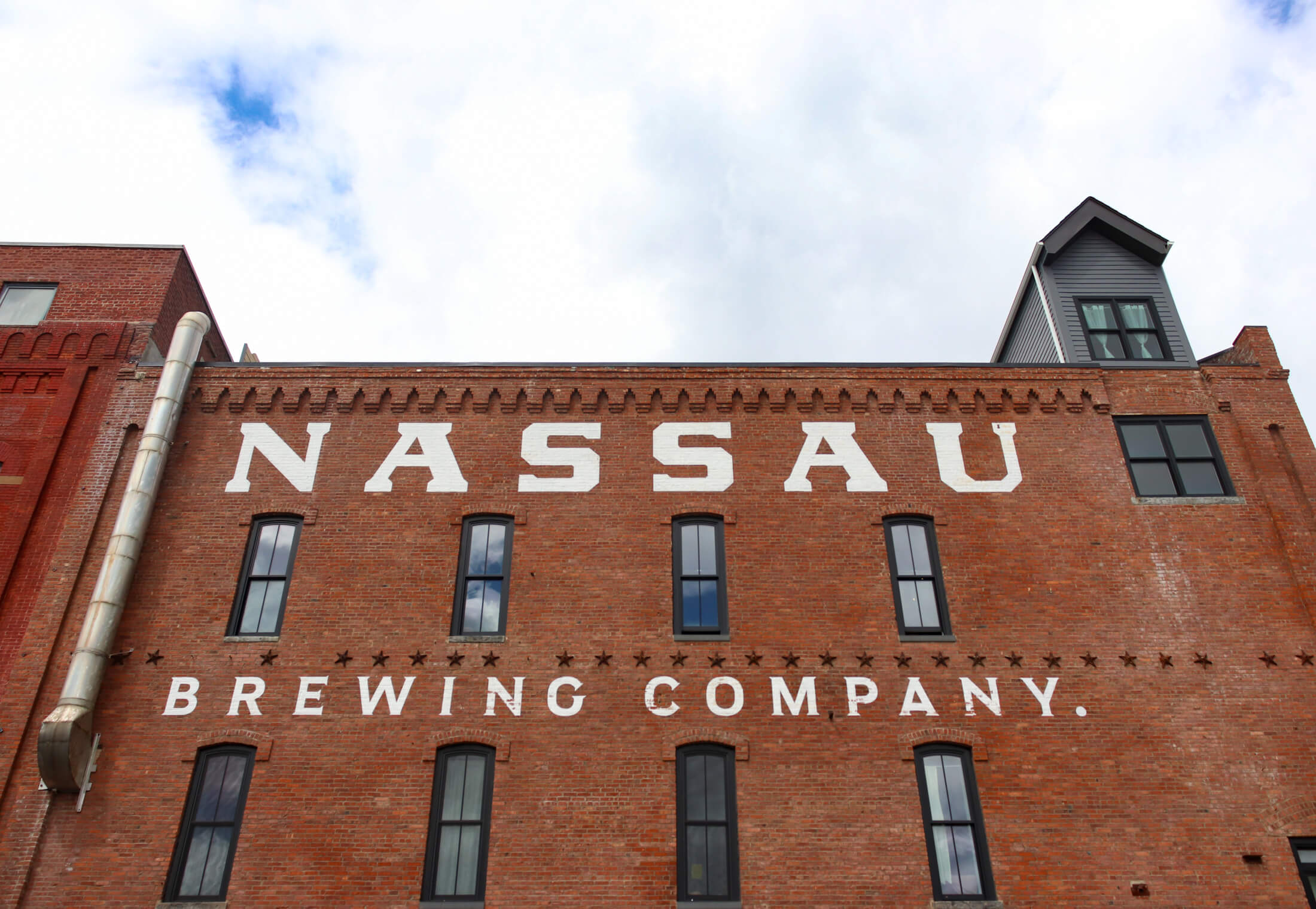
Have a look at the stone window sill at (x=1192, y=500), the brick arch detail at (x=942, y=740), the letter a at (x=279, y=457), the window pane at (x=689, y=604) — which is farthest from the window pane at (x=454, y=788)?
the stone window sill at (x=1192, y=500)

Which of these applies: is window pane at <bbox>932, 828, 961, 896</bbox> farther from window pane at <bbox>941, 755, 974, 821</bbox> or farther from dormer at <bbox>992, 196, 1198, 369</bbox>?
dormer at <bbox>992, 196, 1198, 369</bbox>

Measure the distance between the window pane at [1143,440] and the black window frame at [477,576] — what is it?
11.1m

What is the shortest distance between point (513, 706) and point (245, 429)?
288 inches

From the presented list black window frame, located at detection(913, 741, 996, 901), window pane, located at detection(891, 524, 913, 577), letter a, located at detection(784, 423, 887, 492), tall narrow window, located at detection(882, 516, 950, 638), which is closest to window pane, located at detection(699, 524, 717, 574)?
letter a, located at detection(784, 423, 887, 492)

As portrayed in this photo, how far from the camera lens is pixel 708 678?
1442cm

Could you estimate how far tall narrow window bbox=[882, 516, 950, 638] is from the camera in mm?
15062

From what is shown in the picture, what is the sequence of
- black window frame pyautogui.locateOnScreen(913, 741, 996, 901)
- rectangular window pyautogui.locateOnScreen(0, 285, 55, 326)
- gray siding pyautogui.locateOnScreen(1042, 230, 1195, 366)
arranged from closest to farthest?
black window frame pyautogui.locateOnScreen(913, 741, 996, 901) → rectangular window pyautogui.locateOnScreen(0, 285, 55, 326) → gray siding pyautogui.locateOnScreen(1042, 230, 1195, 366)

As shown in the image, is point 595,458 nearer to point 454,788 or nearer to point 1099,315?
point 454,788

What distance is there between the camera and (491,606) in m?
15.2

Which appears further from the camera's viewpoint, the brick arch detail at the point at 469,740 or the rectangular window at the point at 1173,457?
the rectangular window at the point at 1173,457

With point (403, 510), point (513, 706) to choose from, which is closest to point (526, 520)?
point (403, 510)

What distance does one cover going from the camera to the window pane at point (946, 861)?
1297cm

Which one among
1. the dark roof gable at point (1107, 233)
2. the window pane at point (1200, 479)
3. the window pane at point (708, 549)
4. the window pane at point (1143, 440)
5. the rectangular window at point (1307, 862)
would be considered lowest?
the rectangular window at point (1307, 862)

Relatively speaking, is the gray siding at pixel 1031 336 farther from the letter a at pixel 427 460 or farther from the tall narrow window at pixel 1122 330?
the letter a at pixel 427 460
